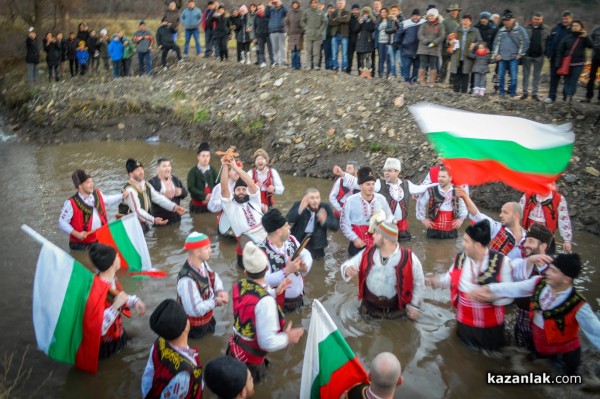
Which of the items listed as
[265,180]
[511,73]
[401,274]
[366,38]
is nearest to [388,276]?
[401,274]

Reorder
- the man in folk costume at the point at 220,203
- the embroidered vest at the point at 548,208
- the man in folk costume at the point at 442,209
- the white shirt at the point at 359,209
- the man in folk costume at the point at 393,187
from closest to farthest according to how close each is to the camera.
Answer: the embroidered vest at the point at 548,208 < the white shirt at the point at 359,209 < the man in folk costume at the point at 220,203 < the man in folk costume at the point at 393,187 < the man in folk costume at the point at 442,209

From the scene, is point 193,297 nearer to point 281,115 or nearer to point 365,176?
point 365,176

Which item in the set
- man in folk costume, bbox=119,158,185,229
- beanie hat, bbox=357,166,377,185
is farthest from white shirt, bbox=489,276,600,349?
man in folk costume, bbox=119,158,185,229

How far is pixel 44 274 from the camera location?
4.99 metres

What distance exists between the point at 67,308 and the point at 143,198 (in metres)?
3.69

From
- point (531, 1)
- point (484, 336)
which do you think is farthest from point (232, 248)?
point (531, 1)

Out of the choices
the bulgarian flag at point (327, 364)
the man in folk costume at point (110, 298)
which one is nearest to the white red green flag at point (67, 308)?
Result: the man in folk costume at point (110, 298)

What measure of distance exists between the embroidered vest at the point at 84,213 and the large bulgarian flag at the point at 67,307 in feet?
8.93

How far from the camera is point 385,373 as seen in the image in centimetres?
353

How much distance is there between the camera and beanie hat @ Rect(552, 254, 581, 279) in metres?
4.64

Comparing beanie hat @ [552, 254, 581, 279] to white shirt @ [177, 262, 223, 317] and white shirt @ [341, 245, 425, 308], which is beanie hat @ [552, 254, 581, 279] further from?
white shirt @ [177, 262, 223, 317]

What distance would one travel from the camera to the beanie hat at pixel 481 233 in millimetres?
5020

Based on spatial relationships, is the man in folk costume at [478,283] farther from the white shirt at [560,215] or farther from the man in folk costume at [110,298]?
the man in folk costume at [110,298]

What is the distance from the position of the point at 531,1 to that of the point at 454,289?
65.9 ft
